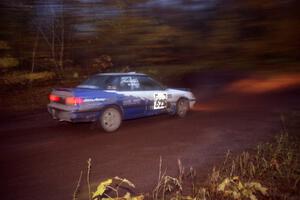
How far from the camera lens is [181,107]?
11070 millimetres

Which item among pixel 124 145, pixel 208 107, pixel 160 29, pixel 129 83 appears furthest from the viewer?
pixel 208 107

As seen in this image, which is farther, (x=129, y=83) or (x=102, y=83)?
(x=129, y=83)

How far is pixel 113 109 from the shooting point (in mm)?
8930

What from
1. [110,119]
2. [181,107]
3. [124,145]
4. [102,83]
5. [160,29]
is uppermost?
[160,29]

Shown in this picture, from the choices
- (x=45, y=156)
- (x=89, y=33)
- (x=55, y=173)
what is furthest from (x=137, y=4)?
(x=45, y=156)

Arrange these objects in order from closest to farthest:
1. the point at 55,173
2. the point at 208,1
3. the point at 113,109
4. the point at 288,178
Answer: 1. the point at 208,1
2. the point at 288,178
3. the point at 55,173
4. the point at 113,109

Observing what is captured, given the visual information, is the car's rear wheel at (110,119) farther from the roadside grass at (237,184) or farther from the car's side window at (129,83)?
the roadside grass at (237,184)

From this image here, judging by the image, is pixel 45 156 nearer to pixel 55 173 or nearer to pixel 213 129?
pixel 55 173

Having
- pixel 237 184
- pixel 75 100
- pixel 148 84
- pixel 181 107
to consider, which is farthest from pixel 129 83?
pixel 237 184

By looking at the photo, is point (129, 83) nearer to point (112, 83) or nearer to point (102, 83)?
point (112, 83)

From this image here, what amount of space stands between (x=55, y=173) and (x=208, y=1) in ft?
14.4

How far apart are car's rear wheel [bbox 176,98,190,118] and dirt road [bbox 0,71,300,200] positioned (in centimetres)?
25

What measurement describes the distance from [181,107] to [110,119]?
3.00 meters

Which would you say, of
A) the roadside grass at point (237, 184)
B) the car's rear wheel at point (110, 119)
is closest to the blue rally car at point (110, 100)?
the car's rear wheel at point (110, 119)
